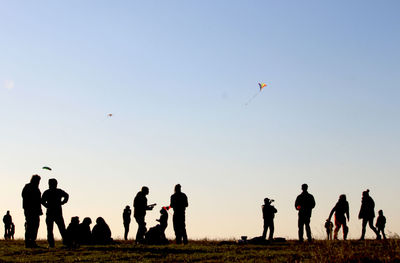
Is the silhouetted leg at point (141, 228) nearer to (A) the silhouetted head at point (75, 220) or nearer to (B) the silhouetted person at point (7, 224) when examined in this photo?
(A) the silhouetted head at point (75, 220)

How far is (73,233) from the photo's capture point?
22734mm

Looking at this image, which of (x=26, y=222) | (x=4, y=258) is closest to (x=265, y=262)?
(x=4, y=258)

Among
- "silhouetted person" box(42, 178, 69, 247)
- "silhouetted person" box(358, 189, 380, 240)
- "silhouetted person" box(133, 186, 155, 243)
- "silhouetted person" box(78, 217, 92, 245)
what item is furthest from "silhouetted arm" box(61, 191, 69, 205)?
"silhouetted person" box(358, 189, 380, 240)

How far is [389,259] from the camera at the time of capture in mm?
15461

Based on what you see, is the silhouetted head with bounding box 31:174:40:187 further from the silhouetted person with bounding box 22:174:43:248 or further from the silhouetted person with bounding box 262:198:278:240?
the silhouetted person with bounding box 262:198:278:240

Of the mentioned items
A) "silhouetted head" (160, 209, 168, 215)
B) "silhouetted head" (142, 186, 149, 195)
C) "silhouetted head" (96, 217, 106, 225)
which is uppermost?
"silhouetted head" (142, 186, 149, 195)

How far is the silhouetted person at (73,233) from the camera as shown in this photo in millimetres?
22000

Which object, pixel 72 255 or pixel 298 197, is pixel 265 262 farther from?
pixel 298 197

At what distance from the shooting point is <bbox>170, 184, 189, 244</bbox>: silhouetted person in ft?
78.9

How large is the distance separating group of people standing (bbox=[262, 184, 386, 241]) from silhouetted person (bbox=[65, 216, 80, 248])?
22.7 feet

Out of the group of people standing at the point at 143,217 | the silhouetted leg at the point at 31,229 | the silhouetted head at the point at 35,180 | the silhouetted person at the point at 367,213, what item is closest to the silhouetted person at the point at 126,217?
the group of people standing at the point at 143,217

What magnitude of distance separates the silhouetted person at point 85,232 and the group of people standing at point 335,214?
6.55 metres

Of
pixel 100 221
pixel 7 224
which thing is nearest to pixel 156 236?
pixel 100 221

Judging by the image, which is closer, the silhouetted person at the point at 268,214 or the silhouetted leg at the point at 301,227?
the silhouetted leg at the point at 301,227
